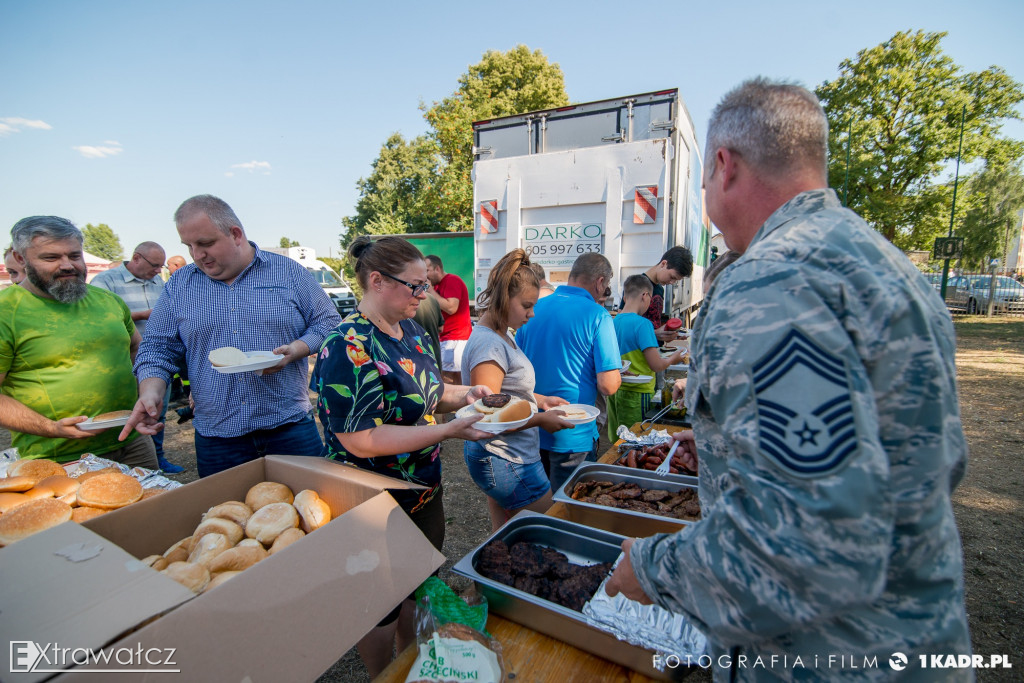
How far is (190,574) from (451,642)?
70cm

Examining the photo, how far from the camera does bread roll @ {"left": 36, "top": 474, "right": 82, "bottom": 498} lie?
1718mm

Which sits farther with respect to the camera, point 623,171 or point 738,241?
point 623,171

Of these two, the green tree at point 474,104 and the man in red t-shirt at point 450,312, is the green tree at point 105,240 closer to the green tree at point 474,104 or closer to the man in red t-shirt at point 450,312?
the green tree at point 474,104

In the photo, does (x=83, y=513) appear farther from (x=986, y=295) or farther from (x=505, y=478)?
(x=986, y=295)

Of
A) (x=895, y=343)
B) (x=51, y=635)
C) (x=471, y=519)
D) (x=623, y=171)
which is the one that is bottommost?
(x=471, y=519)

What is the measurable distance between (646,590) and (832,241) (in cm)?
76

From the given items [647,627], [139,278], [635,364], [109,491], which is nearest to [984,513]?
[635,364]

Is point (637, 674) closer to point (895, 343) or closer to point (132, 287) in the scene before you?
point (895, 343)

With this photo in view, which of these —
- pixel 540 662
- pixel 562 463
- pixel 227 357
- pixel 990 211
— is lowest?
pixel 562 463

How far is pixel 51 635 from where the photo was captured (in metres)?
0.83

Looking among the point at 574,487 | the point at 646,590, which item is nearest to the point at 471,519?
the point at 574,487

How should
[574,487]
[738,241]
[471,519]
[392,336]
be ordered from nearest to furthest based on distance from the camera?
[738,241] < [392,336] < [574,487] < [471,519]

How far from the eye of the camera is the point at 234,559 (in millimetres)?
1277

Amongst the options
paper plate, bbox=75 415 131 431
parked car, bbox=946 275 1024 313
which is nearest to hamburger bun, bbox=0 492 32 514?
paper plate, bbox=75 415 131 431
